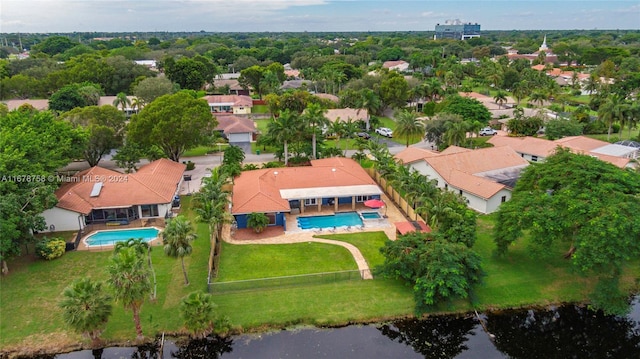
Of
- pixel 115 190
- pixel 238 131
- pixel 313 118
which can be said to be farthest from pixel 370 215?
pixel 238 131

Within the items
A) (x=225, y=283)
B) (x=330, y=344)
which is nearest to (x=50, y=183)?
(x=225, y=283)

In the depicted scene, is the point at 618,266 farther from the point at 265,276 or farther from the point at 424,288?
the point at 265,276

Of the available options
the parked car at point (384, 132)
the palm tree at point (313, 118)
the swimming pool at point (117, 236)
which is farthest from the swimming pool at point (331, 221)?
the parked car at point (384, 132)

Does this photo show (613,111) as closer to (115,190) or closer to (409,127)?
(409,127)

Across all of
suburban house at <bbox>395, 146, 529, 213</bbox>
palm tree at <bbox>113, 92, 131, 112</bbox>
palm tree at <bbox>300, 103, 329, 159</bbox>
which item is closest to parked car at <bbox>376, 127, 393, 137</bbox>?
suburban house at <bbox>395, 146, 529, 213</bbox>

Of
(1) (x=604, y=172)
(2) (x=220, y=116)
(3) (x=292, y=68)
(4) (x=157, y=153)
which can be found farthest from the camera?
(3) (x=292, y=68)

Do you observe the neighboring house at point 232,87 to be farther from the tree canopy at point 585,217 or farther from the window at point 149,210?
the tree canopy at point 585,217
